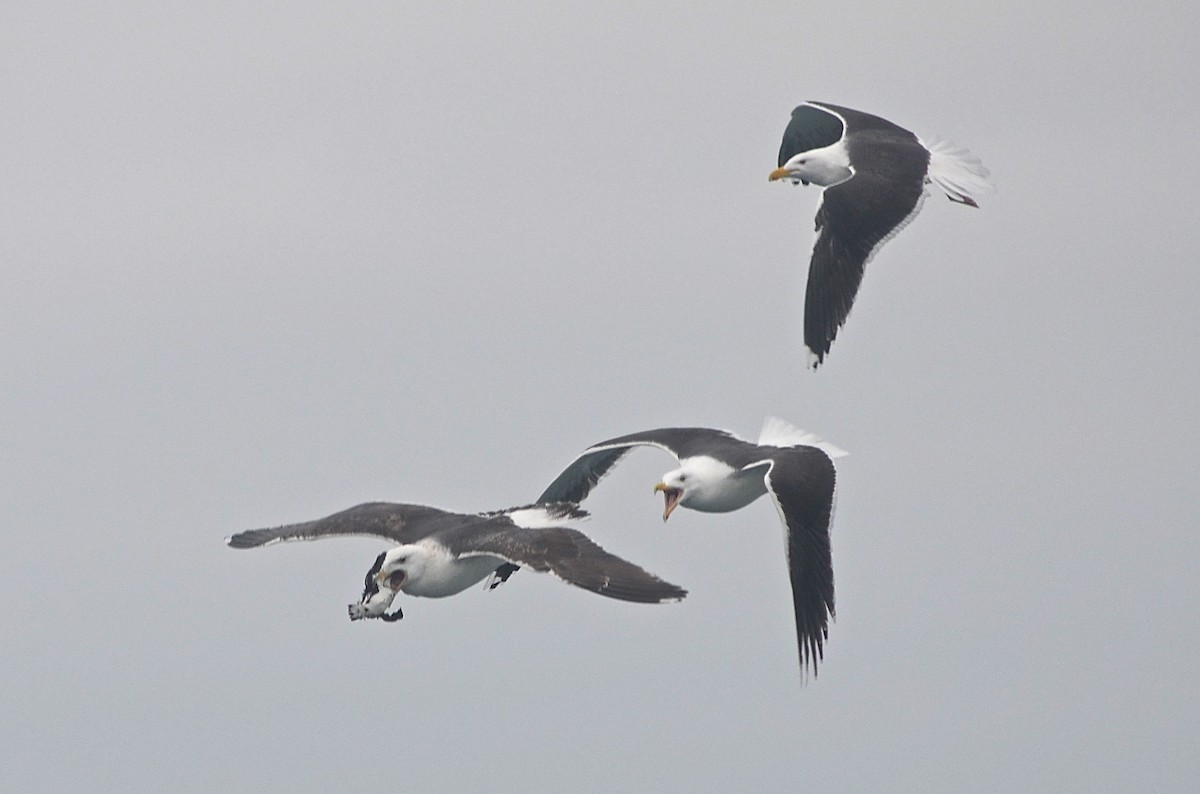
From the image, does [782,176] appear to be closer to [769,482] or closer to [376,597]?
[769,482]

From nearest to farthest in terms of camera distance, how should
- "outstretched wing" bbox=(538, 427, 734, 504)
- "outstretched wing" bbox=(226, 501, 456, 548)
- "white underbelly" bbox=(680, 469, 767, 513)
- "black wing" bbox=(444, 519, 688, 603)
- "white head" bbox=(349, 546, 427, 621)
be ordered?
"black wing" bbox=(444, 519, 688, 603), "white head" bbox=(349, 546, 427, 621), "outstretched wing" bbox=(226, 501, 456, 548), "white underbelly" bbox=(680, 469, 767, 513), "outstretched wing" bbox=(538, 427, 734, 504)

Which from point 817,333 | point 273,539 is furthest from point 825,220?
point 273,539

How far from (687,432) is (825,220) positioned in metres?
3.41

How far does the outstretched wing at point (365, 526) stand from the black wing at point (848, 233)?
18.7 ft

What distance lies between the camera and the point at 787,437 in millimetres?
29719

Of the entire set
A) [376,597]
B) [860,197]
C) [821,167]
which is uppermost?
[821,167]

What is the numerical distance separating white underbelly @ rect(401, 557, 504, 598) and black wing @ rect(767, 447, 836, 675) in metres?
3.44

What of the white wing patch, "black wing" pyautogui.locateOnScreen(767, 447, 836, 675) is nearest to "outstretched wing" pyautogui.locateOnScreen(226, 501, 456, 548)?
the white wing patch

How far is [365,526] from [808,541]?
5.68 m

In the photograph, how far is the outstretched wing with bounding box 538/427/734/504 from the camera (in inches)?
1190

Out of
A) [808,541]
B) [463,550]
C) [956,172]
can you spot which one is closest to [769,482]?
[808,541]

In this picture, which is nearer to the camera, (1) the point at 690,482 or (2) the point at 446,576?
(2) the point at 446,576

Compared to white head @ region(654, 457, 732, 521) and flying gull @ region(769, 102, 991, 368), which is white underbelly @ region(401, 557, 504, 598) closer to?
white head @ region(654, 457, 732, 521)

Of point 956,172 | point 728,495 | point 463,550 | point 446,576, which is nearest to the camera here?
point 463,550
